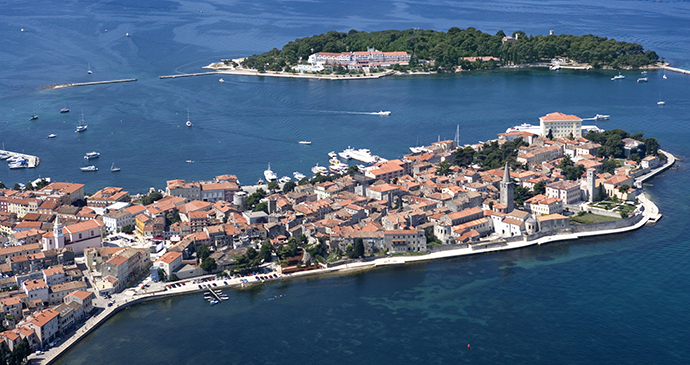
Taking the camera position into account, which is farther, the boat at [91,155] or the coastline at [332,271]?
the boat at [91,155]

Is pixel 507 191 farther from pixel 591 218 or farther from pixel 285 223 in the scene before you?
pixel 285 223

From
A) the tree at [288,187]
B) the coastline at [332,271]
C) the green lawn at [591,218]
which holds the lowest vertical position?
the coastline at [332,271]

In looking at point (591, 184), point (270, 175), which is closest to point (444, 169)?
point (591, 184)

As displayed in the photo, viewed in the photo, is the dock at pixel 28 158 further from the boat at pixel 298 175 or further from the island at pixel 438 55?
the island at pixel 438 55

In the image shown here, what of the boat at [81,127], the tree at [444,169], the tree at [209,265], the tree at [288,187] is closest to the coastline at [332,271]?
the tree at [209,265]

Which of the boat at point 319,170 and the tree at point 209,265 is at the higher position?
the boat at point 319,170

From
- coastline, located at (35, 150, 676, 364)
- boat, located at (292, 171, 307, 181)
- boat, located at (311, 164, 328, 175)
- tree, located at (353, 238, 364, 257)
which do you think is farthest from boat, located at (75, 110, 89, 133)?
tree, located at (353, 238, 364, 257)

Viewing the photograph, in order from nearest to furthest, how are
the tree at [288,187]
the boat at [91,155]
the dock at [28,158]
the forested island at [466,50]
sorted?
the tree at [288,187]
the dock at [28,158]
the boat at [91,155]
the forested island at [466,50]

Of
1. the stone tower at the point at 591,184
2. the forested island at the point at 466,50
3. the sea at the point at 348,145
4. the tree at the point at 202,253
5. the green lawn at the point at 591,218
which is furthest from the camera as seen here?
the forested island at the point at 466,50
